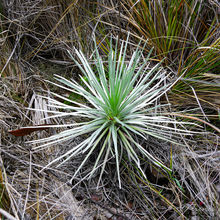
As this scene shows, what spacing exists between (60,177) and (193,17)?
1.17m

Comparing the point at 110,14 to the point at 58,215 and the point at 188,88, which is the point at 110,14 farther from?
the point at 58,215

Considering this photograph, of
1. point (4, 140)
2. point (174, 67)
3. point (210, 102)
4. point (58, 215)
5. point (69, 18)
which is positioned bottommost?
point (58, 215)

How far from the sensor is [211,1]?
1.29m

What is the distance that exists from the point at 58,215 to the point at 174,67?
3.36 ft

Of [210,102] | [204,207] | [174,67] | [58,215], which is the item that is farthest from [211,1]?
[58,215]

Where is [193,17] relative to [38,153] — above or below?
above

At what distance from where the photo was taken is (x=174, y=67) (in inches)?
54.6

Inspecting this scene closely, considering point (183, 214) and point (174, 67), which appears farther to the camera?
point (174, 67)

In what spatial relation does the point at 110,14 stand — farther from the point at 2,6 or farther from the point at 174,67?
the point at 2,6

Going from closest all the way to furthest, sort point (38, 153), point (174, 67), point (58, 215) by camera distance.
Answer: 1. point (58, 215)
2. point (38, 153)
3. point (174, 67)

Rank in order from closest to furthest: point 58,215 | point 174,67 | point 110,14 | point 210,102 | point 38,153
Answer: point 58,215 → point 38,153 → point 210,102 → point 174,67 → point 110,14

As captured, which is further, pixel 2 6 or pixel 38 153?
pixel 2 6

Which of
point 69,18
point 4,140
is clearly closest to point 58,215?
point 4,140

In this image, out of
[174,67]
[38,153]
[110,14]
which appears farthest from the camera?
[110,14]
